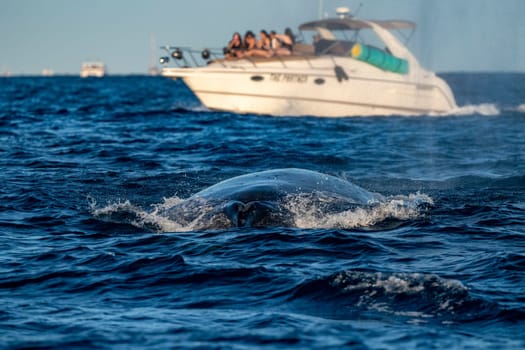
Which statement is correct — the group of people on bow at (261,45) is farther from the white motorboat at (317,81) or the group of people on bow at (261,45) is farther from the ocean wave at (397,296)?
the ocean wave at (397,296)

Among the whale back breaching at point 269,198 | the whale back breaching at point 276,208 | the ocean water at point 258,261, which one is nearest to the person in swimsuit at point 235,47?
the ocean water at point 258,261

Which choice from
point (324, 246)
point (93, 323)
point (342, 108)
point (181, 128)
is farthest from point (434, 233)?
point (342, 108)

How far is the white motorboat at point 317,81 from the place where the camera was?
94.0 feet

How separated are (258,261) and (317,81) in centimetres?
2124

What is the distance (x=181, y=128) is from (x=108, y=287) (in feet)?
61.4

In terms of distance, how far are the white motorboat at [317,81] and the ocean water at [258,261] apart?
11.5m

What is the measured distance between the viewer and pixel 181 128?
2583 centimetres

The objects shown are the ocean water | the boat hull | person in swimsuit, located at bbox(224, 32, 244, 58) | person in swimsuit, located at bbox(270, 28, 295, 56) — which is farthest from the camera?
person in swimsuit, located at bbox(224, 32, 244, 58)

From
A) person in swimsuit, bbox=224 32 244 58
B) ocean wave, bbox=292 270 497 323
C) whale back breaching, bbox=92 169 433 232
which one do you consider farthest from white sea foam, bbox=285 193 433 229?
person in swimsuit, bbox=224 32 244 58

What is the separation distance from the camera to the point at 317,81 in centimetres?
2888

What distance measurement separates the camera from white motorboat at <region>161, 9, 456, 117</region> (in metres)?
28.7

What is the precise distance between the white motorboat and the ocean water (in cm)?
1149

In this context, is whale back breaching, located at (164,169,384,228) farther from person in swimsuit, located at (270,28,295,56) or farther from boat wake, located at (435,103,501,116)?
boat wake, located at (435,103,501,116)

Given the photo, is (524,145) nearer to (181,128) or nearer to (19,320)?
(181,128)
